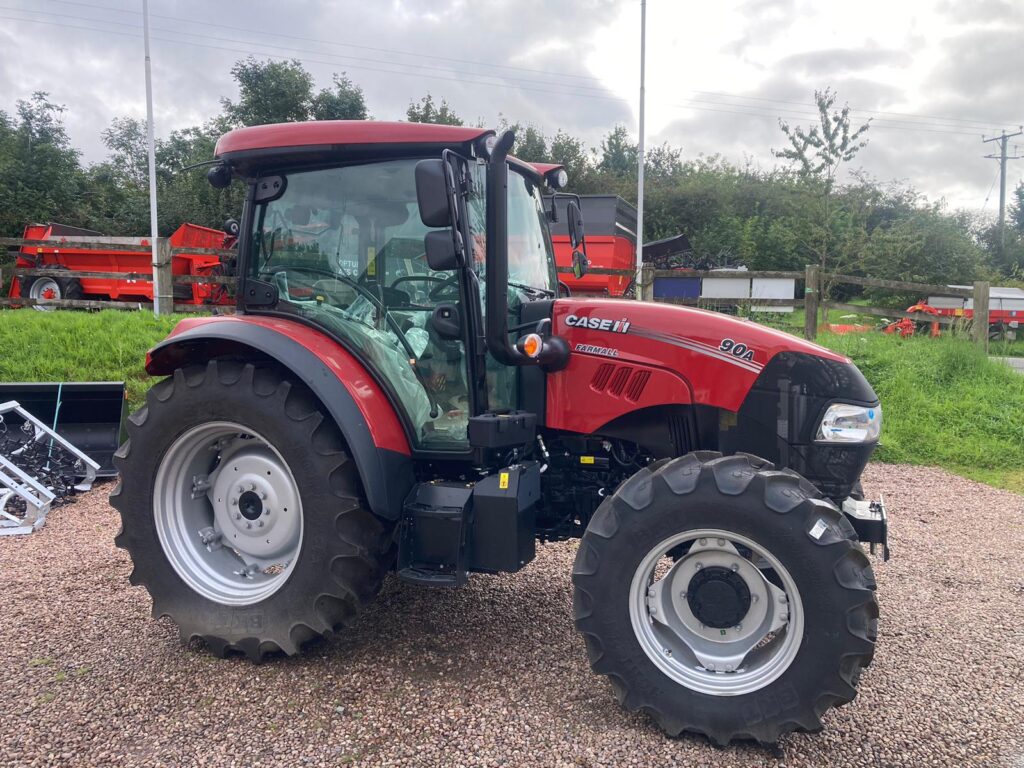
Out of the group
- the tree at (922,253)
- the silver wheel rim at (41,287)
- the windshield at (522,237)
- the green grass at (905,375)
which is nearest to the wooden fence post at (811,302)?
the green grass at (905,375)

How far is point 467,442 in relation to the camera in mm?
3230

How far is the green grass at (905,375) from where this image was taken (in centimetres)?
750

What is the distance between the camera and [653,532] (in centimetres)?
265

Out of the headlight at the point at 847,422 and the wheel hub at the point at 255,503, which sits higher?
the headlight at the point at 847,422

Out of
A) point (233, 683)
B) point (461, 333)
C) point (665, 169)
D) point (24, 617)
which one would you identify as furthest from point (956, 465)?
point (665, 169)

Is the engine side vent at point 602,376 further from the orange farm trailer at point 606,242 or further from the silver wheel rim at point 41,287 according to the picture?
the silver wheel rim at point 41,287

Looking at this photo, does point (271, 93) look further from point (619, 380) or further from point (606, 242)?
point (619, 380)

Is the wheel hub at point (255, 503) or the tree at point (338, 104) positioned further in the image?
the tree at point (338, 104)

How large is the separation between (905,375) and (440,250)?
7483 mm

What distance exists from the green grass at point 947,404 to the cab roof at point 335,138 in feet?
20.4

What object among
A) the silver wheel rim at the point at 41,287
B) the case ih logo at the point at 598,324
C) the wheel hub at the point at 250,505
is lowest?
the wheel hub at the point at 250,505

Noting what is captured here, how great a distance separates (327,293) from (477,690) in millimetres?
1828

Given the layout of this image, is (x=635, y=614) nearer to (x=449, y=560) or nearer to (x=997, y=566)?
(x=449, y=560)

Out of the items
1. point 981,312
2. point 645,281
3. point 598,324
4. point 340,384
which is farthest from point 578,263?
point 981,312
